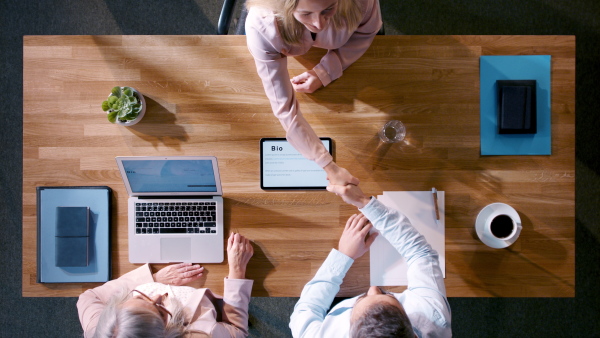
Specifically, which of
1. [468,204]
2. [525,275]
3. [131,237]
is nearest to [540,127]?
[468,204]

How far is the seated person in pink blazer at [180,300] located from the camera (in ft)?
4.31

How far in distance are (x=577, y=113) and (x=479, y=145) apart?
1.24 m

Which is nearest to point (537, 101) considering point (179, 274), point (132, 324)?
point (179, 274)

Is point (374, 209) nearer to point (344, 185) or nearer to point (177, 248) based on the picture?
point (344, 185)

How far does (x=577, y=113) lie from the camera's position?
7.52 feet

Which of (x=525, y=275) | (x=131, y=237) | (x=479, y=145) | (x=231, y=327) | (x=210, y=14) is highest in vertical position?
(x=210, y=14)

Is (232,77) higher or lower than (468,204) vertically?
higher

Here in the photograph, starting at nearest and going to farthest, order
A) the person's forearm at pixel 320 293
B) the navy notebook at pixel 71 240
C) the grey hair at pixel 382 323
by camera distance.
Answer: the grey hair at pixel 382 323, the person's forearm at pixel 320 293, the navy notebook at pixel 71 240

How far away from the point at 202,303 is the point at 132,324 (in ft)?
0.88

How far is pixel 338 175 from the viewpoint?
140 cm

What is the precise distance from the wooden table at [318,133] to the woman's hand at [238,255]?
0.04 metres

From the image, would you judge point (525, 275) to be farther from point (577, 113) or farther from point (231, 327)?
point (577, 113)

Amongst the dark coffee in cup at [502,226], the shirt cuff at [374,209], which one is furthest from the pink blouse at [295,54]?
the dark coffee in cup at [502,226]

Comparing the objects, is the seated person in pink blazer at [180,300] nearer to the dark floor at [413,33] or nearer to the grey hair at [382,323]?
the grey hair at [382,323]
